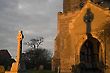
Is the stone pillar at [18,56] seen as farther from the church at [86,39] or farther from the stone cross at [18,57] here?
the church at [86,39]

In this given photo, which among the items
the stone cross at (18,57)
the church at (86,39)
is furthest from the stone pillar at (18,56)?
the church at (86,39)

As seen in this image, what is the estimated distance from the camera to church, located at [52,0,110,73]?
1214 inches

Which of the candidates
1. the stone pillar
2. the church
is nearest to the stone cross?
the stone pillar

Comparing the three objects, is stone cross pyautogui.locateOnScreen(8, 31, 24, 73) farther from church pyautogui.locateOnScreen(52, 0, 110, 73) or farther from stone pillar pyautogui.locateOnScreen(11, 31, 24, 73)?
church pyautogui.locateOnScreen(52, 0, 110, 73)

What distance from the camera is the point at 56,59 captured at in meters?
42.6

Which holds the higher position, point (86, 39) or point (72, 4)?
point (72, 4)

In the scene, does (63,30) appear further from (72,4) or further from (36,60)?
(36,60)

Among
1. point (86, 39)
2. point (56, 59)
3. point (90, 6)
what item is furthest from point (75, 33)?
point (56, 59)

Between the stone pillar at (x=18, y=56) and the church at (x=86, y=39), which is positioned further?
the church at (x=86, y=39)

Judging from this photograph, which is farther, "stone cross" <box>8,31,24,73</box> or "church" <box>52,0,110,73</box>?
"church" <box>52,0,110,73</box>

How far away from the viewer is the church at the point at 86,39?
3084 centimetres

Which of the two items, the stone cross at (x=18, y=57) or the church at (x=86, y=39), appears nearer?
the stone cross at (x=18, y=57)

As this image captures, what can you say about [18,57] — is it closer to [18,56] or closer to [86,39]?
[18,56]

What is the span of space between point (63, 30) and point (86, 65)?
20.3 ft
